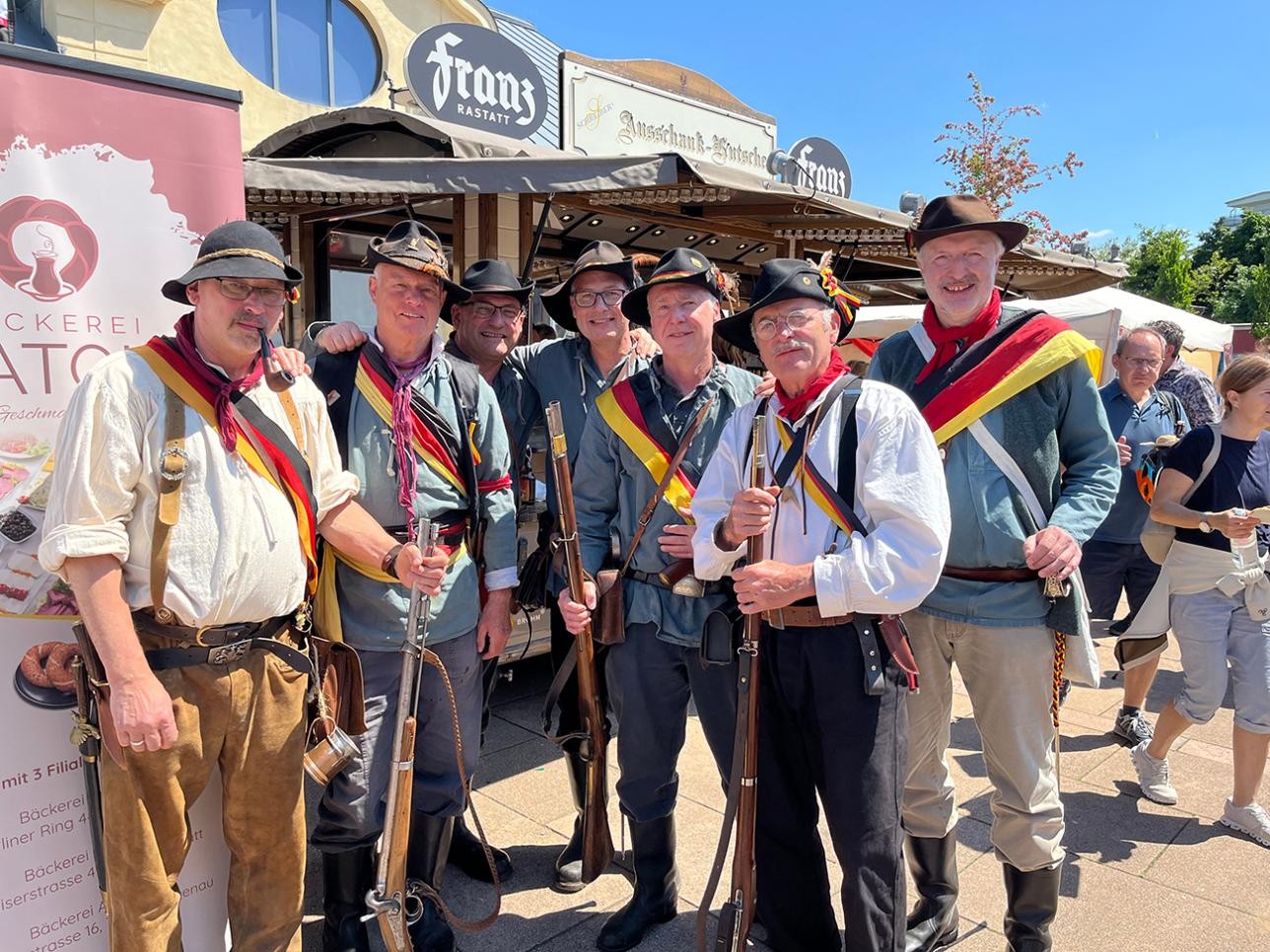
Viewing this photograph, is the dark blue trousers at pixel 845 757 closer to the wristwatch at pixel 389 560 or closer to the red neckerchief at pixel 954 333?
the red neckerchief at pixel 954 333

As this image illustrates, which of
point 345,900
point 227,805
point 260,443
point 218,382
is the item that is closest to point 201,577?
point 260,443

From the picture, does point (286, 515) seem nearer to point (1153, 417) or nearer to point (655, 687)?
point (655, 687)

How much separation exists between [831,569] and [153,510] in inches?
62.7

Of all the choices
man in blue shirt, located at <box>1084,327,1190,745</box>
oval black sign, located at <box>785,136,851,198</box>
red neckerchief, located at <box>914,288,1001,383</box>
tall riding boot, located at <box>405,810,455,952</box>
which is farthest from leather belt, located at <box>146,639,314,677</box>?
oval black sign, located at <box>785,136,851,198</box>

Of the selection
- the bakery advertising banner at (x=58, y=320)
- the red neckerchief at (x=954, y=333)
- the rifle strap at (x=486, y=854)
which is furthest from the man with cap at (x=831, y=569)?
the bakery advertising banner at (x=58, y=320)

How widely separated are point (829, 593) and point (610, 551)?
1.02 metres

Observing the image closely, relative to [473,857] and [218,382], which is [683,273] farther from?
[473,857]

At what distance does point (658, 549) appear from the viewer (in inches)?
105

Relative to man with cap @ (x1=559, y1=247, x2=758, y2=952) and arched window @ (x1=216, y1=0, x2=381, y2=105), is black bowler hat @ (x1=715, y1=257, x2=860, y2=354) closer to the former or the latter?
man with cap @ (x1=559, y1=247, x2=758, y2=952)

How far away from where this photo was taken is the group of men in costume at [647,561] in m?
1.99

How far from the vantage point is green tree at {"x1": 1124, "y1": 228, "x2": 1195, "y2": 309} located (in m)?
28.6

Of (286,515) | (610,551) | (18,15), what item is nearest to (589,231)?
(18,15)

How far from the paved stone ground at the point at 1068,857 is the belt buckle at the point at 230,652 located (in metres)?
1.27

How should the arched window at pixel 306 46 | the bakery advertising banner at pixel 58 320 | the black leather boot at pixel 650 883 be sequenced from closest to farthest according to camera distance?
the bakery advertising banner at pixel 58 320
the black leather boot at pixel 650 883
the arched window at pixel 306 46
